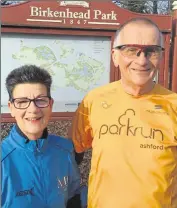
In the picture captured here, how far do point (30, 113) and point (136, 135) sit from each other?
55 cm

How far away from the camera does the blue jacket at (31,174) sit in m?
1.65

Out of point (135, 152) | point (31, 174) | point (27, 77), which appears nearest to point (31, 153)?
point (31, 174)

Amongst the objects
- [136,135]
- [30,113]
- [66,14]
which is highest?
[66,14]

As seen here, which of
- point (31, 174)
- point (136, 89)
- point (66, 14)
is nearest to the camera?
point (31, 174)

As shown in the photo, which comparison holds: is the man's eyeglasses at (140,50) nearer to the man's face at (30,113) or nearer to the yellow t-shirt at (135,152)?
the yellow t-shirt at (135,152)

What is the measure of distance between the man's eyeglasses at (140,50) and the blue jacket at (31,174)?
584 millimetres

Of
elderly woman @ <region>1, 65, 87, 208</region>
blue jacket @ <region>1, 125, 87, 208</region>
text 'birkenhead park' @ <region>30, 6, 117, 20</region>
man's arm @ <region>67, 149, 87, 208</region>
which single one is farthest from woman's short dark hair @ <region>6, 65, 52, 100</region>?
text 'birkenhead park' @ <region>30, 6, 117, 20</region>

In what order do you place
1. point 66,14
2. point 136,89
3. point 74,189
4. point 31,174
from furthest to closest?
1. point 66,14
2. point 136,89
3. point 74,189
4. point 31,174

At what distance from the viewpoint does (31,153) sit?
1700 mm

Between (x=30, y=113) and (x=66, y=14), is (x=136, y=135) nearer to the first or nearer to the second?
(x=30, y=113)

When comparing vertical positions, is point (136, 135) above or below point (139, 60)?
below

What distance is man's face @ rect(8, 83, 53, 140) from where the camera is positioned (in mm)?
1707

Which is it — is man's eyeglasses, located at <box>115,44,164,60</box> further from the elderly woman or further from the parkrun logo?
the elderly woman

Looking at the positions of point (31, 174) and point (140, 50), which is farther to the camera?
point (140, 50)
